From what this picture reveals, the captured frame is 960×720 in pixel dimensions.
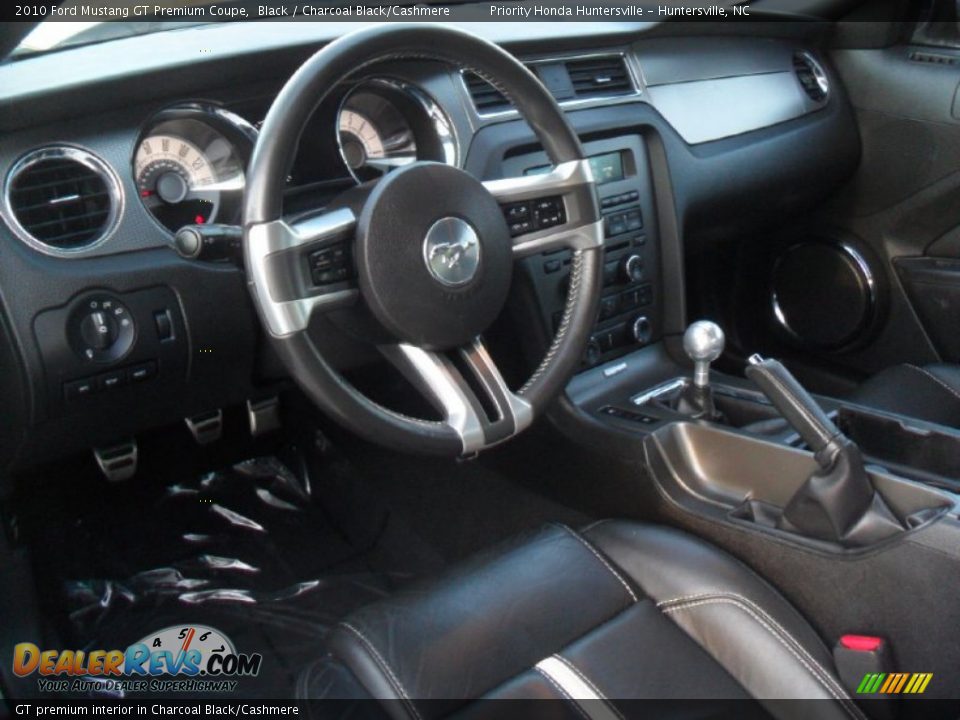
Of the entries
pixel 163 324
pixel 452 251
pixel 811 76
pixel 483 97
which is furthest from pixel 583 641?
pixel 811 76

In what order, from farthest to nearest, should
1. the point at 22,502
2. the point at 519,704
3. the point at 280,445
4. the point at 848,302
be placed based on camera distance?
the point at 848,302 → the point at 280,445 → the point at 22,502 → the point at 519,704

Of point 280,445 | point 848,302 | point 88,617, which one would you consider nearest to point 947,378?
point 848,302

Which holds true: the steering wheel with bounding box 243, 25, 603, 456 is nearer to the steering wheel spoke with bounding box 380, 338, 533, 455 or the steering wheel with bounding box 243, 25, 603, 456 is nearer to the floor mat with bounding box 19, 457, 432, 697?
the steering wheel spoke with bounding box 380, 338, 533, 455

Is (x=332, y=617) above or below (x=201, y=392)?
below

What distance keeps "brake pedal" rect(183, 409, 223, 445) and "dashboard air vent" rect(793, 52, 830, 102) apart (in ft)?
5.43

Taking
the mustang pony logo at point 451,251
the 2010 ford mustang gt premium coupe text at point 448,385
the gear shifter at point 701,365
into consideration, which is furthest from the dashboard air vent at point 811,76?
the mustang pony logo at point 451,251

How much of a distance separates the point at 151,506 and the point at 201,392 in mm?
580

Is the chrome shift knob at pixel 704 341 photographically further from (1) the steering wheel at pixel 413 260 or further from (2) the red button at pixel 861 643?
(2) the red button at pixel 861 643

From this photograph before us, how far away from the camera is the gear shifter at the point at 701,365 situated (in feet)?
5.75

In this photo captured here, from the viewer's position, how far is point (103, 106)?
1440 millimetres

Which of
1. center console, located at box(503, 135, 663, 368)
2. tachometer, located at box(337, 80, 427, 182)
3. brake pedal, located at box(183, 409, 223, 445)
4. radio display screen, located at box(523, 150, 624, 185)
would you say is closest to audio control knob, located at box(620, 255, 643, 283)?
center console, located at box(503, 135, 663, 368)

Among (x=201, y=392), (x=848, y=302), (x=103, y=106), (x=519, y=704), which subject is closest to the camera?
(x=519, y=704)

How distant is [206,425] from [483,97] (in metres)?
0.75

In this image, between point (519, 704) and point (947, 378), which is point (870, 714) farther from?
point (947, 378)
